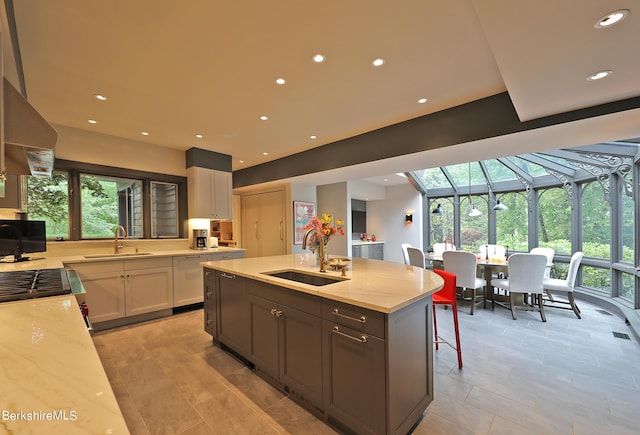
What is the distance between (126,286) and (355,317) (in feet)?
11.3

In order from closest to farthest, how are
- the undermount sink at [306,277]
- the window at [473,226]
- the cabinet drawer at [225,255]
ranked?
the undermount sink at [306,277] → the cabinet drawer at [225,255] → the window at [473,226]

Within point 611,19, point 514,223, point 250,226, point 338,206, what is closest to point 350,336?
point 611,19

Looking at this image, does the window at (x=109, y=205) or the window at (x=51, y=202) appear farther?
the window at (x=109, y=205)

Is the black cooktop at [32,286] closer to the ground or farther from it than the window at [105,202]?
closer to the ground

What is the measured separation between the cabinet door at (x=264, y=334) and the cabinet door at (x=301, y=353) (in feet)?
0.28

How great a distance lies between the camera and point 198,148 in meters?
4.69

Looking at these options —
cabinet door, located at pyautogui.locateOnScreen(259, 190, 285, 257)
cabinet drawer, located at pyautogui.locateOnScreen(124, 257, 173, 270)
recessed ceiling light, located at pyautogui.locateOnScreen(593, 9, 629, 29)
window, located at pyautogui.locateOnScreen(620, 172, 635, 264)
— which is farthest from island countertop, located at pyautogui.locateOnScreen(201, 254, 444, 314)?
window, located at pyautogui.locateOnScreen(620, 172, 635, 264)

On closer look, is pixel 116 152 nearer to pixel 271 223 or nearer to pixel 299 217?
pixel 271 223

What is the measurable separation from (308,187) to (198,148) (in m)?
2.52

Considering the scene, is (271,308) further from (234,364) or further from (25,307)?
(25,307)

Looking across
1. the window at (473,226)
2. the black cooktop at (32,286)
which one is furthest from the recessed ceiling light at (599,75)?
the window at (473,226)

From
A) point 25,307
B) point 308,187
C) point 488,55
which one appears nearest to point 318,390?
point 25,307

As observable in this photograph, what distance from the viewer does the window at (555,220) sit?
5.14 m

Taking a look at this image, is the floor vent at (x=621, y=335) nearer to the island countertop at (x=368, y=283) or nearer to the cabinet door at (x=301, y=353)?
the island countertop at (x=368, y=283)
